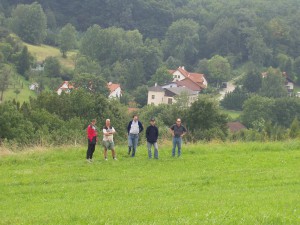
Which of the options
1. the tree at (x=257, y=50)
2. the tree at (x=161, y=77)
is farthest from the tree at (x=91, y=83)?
the tree at (x=257, y=50)

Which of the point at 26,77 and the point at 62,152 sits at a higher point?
the point at 26,77

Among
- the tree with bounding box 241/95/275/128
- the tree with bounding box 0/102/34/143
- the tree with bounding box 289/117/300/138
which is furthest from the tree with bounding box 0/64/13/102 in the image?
the tree with bounding box 289/117/300/138

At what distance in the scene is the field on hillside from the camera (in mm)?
128450

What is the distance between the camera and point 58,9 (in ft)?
561

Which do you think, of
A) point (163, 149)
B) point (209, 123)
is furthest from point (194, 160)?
point (209, 123)

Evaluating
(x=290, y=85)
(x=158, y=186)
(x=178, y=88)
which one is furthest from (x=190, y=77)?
(x=158, y=186)

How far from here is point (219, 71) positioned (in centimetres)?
13188

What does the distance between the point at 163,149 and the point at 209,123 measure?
3132cm

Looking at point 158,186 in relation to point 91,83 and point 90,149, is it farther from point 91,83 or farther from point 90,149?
point 91,83

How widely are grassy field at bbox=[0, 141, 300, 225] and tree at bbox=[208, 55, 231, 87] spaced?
108191 mm

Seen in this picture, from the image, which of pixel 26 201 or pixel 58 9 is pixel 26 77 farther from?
pixel 26 201

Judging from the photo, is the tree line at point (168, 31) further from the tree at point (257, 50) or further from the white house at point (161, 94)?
the white house at point (161, 94)

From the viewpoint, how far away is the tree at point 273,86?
118250mm

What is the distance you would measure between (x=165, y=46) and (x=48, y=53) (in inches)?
1298
